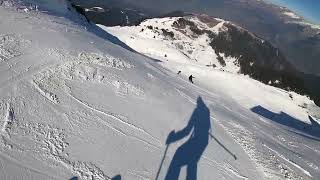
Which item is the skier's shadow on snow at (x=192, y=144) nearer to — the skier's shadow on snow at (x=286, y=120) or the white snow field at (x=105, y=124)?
the white snow field at (x=105, y=124)

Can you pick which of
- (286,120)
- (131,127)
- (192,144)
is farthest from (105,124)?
(286,120)

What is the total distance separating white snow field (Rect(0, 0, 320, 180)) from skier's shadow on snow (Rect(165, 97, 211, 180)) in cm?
5

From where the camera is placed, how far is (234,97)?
40.9 m

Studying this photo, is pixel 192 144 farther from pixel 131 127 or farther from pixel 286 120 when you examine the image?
pixel 286 120

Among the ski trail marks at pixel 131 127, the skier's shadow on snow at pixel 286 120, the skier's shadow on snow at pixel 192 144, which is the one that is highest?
the ski trail marks at pixel 131 127

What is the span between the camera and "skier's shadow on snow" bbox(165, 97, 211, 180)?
49.5 ft

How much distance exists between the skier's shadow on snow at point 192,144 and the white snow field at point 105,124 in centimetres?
5

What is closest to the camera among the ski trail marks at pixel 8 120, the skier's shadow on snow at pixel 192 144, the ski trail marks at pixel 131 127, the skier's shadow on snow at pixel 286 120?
the ski trail marks at pixel 8 120

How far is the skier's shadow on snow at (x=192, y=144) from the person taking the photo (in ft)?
49.5

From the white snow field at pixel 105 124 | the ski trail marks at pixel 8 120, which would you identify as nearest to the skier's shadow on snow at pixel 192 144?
the white snow field at pixel 105 124

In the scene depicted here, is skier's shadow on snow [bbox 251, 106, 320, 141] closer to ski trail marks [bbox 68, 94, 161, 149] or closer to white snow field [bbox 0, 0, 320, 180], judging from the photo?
white snow field [bbox 0, 0, 320, 180]

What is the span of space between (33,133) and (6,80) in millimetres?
4046

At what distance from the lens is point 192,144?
1733 cm

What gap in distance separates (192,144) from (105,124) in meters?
3.82
